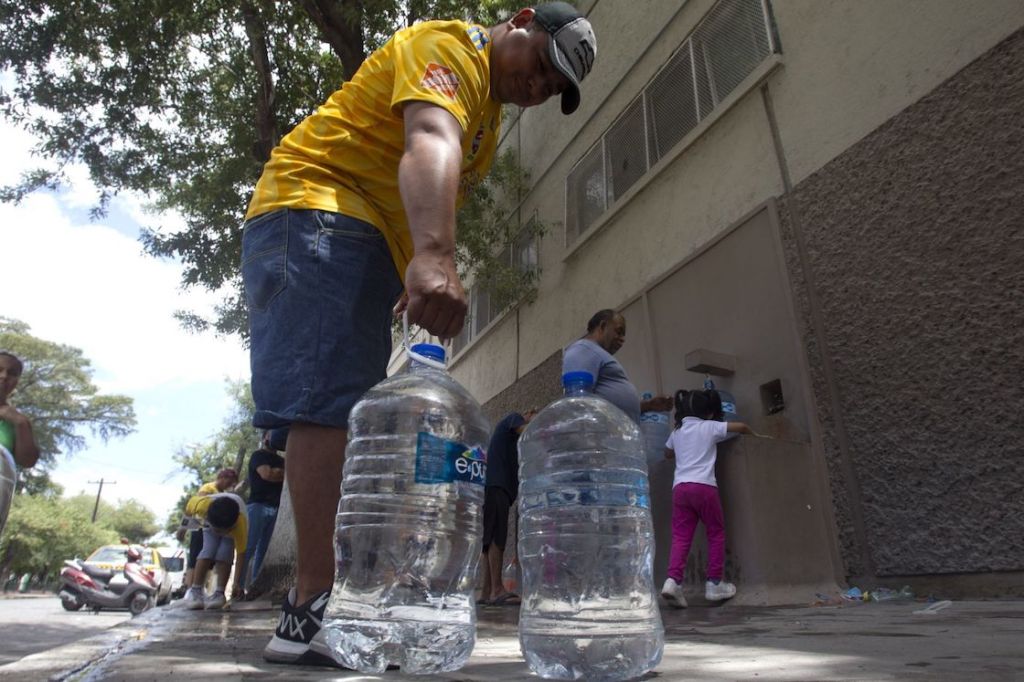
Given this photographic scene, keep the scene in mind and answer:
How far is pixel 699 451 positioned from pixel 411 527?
279 centimetres

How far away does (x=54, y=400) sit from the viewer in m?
37.9

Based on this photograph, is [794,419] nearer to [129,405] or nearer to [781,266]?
[781,266]

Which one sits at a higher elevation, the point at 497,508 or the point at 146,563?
the point at 497,508

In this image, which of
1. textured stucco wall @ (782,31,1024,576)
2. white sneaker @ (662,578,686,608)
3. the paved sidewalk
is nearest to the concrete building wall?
textured stucco wall @ (782,31,1024,576)

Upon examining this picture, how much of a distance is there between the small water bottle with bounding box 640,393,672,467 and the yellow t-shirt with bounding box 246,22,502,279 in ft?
11.4

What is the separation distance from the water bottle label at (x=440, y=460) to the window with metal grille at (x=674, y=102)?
4819 mm

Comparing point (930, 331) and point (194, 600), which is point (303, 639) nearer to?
point (930, 331)

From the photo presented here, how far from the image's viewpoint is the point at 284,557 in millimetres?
6199

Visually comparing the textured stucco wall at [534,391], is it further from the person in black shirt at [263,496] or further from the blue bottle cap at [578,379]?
the blue bottle cap at [578,379]

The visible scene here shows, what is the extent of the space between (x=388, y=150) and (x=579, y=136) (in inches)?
269

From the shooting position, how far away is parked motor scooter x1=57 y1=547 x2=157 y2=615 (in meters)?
12.3

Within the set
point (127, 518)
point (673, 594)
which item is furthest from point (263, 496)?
point (127, 518)

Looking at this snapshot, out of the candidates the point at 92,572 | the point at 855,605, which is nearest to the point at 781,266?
the point at 855,605

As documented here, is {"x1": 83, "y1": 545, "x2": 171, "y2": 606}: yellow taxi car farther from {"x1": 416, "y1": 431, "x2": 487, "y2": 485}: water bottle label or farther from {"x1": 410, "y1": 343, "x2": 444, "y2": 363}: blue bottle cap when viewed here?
{"x1": 416, "y1": 431, "x2": 487, "y2": 485}: water bottle label
